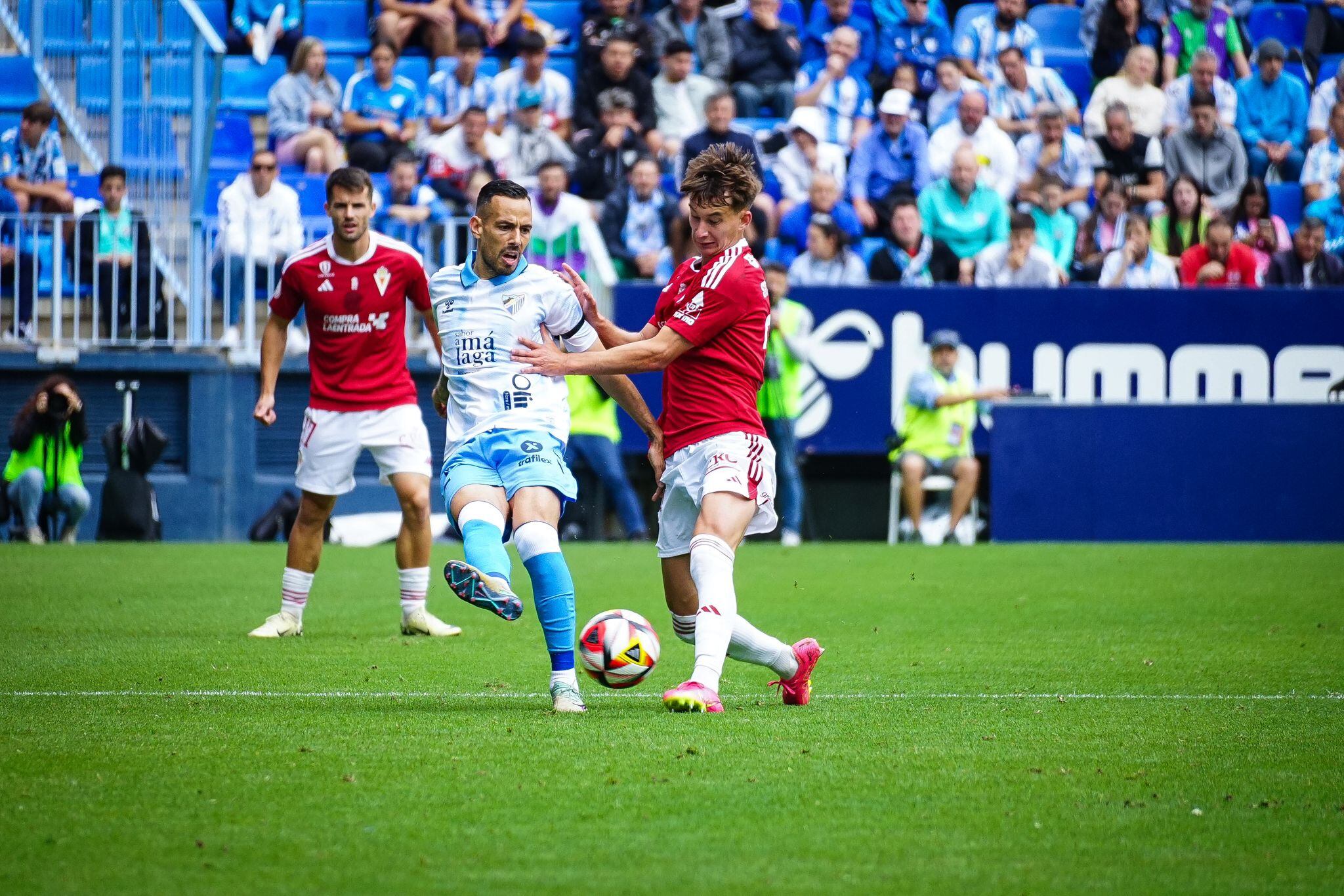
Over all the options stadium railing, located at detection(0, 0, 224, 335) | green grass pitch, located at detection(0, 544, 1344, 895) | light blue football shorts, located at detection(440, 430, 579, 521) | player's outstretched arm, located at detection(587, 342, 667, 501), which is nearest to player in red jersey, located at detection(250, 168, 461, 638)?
Answer: green grass pitch, located at detection(0, 544, 1344, 895)

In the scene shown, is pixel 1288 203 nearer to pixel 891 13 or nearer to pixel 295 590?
pixel 891 13

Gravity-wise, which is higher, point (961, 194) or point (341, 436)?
point (961, 194)

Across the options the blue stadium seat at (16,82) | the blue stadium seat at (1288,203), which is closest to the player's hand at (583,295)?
the blue stadium seat at (16,82)

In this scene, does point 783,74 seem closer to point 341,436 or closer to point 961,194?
point 961,194

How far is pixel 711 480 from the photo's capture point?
6094 mm

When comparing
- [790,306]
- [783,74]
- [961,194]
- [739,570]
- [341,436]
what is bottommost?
[739,570]

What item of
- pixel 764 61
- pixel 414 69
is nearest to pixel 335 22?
pixel 414 69

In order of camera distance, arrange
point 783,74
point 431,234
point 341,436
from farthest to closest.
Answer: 1. point 783,74
2. point 431,234
3. point 341,436

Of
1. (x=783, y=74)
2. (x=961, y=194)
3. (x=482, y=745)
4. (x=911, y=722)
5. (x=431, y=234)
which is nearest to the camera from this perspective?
(x=482, y=745)

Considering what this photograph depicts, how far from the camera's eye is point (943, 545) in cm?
1518

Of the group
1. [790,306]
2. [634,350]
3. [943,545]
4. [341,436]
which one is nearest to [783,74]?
[790,306]

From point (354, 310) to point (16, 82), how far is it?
1106 cm

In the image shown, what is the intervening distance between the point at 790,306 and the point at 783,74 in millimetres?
4062

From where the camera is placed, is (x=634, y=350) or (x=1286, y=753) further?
(x=634, y=350)
